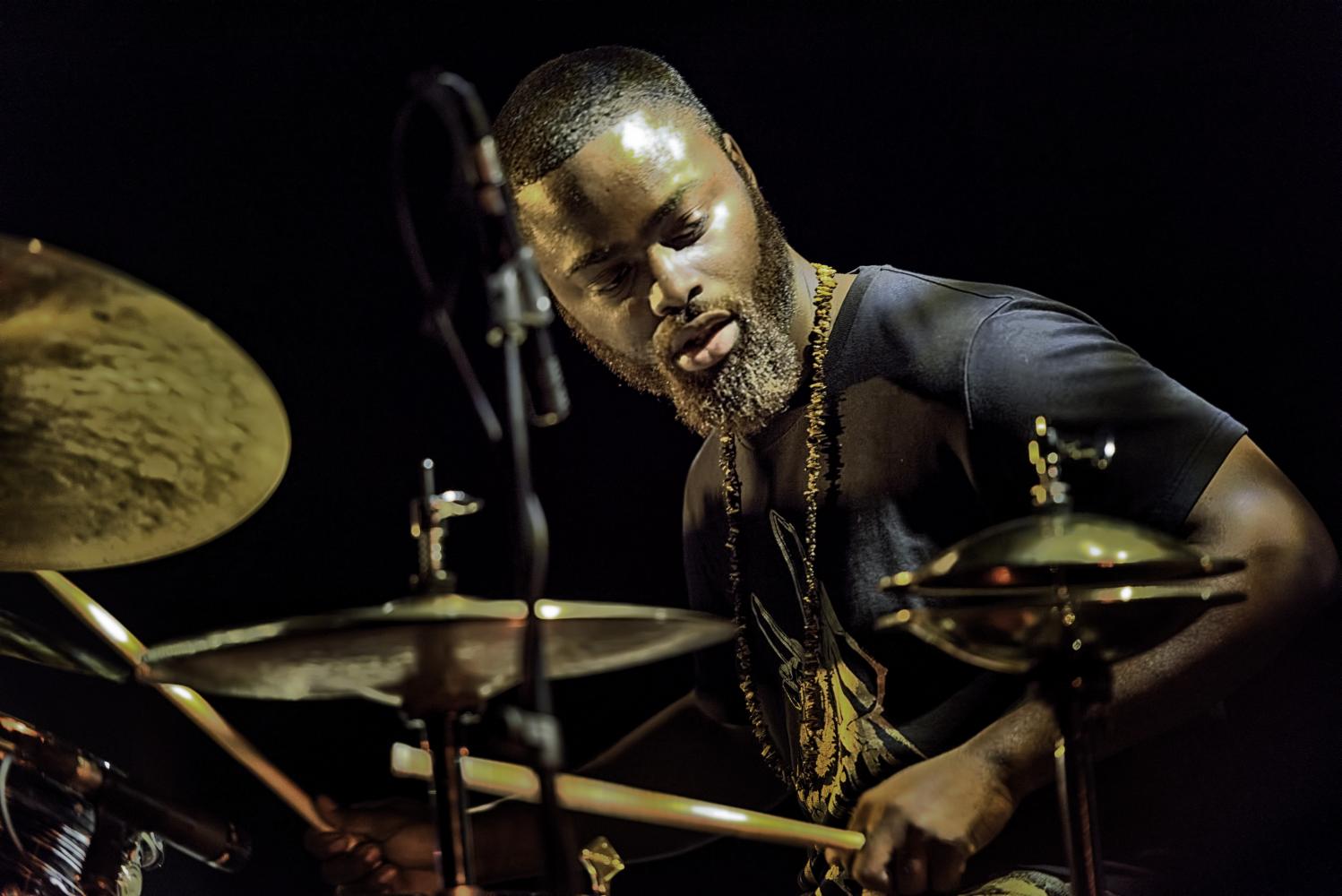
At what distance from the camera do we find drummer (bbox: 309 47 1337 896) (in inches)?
66.9

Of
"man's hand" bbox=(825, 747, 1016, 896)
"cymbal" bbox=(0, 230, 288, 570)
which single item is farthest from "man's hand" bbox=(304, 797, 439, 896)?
"man's hand" bbox=(825, 747, 1016, 896)

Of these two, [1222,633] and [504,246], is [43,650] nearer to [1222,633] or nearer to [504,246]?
[504,246]

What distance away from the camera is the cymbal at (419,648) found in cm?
116

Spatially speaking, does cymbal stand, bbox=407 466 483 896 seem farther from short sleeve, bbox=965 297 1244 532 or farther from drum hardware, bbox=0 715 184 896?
short sleeve, bbox=965 297 1244 532

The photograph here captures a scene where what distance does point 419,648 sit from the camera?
3.96 ft

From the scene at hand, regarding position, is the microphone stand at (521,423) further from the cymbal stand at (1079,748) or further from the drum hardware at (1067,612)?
the cymbal stand at (1079,748)

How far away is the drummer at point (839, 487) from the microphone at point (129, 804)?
0.14 m

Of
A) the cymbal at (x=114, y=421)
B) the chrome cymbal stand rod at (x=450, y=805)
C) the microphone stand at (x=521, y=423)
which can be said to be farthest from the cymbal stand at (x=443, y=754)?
the cymbal at (x=114, y=421)

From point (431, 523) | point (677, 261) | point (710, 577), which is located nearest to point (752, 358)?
point (677, 261)

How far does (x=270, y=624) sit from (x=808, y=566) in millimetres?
978

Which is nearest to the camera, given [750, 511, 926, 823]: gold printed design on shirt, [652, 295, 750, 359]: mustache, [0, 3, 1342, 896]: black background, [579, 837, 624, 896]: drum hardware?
[579, 837, 624, 896]: drum hardware

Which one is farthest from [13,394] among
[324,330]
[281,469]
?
[324,330]

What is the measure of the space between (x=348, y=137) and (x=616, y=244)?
62cm

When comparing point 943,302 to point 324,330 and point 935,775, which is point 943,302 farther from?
point 324,330
